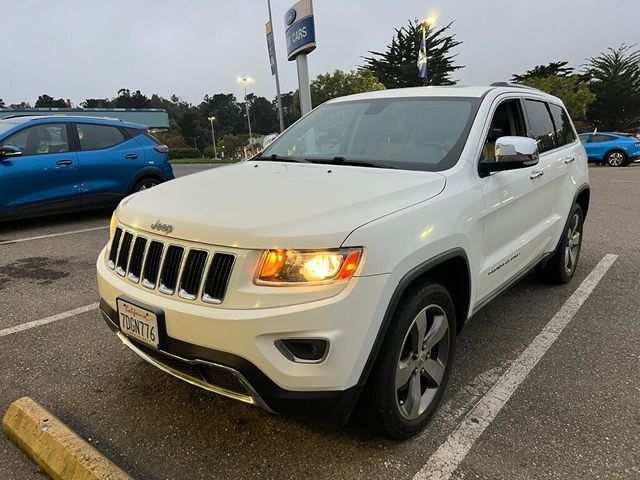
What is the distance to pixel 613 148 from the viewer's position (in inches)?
760

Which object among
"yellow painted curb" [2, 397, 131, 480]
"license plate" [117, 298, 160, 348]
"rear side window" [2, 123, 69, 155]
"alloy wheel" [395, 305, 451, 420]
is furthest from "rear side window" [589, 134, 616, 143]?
"yellow painted curb" [2, 397, 131, 480]

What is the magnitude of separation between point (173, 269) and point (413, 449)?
1.40 meters

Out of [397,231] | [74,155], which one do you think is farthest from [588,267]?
[74,155]

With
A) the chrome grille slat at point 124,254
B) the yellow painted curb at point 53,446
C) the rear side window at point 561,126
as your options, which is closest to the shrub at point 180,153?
the rear side window at point 561,126

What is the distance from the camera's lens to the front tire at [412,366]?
210cm

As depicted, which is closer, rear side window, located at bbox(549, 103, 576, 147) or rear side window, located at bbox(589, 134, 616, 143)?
rear side window, located at bbox(549, 103, 576, 147)

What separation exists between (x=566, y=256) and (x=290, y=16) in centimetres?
1160

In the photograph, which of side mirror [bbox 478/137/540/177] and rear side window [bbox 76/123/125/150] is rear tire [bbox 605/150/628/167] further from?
side mirror [bbox 478/137/540/177]

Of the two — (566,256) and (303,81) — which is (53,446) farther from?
(303,81)

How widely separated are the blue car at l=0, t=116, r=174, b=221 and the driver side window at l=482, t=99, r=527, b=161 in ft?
20.3

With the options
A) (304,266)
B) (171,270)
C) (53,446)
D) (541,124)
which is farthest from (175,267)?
(541,124)

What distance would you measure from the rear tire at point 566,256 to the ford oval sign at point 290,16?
1095cm

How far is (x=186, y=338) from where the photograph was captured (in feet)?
6.59

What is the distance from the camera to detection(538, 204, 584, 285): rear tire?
4289 mm
